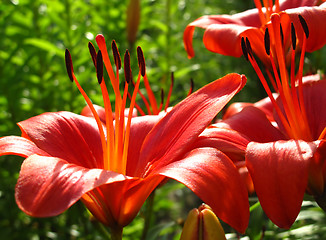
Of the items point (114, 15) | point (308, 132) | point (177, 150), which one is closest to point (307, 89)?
point (308, 132)

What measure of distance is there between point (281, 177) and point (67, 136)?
0.34 m

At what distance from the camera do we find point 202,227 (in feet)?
1.93

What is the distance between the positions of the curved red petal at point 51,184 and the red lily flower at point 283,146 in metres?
0.16

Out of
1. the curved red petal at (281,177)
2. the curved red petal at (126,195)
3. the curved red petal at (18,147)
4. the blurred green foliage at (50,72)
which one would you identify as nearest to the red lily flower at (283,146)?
the curved red petal at (281,177)

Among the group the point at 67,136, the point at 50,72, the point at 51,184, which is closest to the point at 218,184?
the point at 51,184

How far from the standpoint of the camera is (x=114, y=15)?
68.5 inches

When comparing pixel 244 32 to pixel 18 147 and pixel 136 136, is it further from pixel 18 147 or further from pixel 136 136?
pixel 18 147

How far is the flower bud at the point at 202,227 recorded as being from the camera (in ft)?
1.92

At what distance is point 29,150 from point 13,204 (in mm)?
846

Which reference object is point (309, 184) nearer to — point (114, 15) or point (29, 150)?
point (29, 150)

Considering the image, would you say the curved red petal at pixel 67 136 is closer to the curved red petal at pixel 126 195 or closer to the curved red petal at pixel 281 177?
Answer: the curved red petal at pixel 126 195

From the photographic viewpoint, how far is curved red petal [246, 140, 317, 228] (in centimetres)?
52

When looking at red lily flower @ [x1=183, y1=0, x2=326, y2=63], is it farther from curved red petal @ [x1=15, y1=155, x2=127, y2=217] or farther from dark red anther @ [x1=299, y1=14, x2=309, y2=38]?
curved red petal @ [x1=15, y1=155, x2=127, y2=217]

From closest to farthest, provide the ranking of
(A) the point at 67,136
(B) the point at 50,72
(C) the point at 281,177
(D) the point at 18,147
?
(C) the point at 281,177
(D) the point at 18,147
(A) the point at 67,136
(B) the point at 50,72
